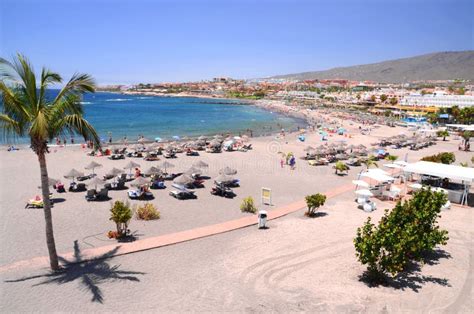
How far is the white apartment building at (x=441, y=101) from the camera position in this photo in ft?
213

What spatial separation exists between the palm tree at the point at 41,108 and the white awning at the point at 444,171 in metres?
15.2

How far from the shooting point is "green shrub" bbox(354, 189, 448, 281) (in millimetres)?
8594

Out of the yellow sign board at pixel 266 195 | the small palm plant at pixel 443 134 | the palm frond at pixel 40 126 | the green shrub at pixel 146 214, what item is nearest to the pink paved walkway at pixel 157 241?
the yellow sign board at pixel 266 195

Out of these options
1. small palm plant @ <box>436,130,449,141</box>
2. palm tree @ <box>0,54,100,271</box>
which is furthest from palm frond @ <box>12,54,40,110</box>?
small palm plant @ <box>436,130,449,141</box>

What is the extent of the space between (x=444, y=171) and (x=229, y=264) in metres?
12.6

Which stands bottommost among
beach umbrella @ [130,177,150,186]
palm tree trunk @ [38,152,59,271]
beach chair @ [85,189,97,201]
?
beach chair @ [85,189,97,201]

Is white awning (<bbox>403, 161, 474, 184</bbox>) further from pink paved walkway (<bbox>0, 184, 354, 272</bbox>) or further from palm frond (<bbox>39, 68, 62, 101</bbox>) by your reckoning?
palm frond (<bbox>39, 68, 62, 101</bbox>)

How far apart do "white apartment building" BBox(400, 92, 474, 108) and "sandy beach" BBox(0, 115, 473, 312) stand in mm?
60058

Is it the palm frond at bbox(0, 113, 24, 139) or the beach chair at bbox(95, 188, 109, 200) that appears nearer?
the palm frond at bbox(0, 113, 24, 139)

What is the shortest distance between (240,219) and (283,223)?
5.53ft

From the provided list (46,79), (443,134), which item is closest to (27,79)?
(46,79)

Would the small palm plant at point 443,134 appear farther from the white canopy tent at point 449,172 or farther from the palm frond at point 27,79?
the palm frond at point 27,79

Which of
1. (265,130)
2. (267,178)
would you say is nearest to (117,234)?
(267,178)

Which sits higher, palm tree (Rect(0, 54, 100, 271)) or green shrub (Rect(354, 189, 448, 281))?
palm tree (Rect(0, 54, 100, 271))
